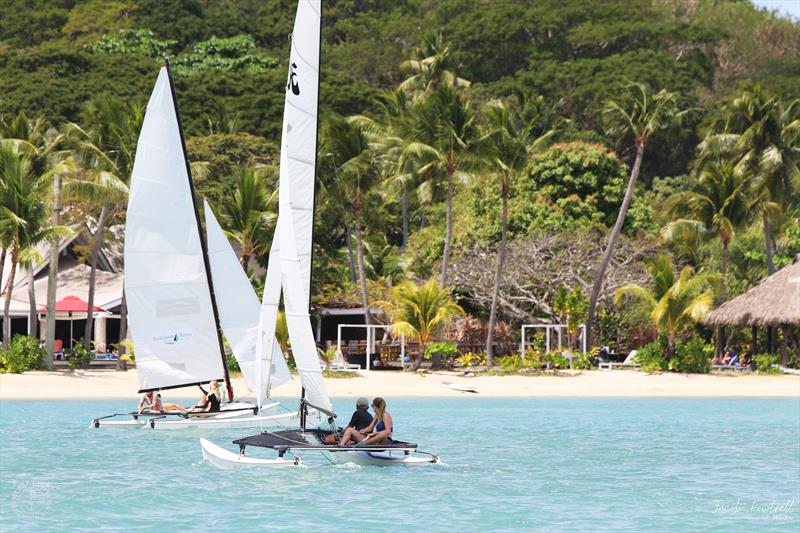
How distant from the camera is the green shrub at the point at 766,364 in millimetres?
38125

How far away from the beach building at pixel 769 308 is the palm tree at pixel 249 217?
1470cm

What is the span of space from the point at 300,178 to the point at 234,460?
457cm

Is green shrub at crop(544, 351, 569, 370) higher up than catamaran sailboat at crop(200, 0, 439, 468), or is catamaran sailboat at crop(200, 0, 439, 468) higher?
catamaran sailboat at crop(200, 0, 439, 468)

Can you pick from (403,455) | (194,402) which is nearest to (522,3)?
(194,402)

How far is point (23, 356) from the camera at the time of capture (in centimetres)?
3516

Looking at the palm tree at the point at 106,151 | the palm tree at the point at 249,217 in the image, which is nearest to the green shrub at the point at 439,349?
the palm tree at the point at 249,217

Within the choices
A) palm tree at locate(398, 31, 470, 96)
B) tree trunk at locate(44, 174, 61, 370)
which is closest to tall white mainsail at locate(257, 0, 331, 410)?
tree trunk at locate(44, 174, 61, 370)

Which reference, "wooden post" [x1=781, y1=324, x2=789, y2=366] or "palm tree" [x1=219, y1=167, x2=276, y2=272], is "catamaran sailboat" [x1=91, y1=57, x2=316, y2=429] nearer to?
"palm tree" [x1=219, y1=167, x2=276, y2=272]

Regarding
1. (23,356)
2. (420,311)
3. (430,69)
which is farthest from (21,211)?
(430,69)

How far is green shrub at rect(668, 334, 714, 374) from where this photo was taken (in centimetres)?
3803

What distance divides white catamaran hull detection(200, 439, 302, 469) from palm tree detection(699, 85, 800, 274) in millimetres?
28810

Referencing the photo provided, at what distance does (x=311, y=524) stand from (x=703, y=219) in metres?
31.0

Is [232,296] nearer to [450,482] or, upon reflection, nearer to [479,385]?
[450,482]

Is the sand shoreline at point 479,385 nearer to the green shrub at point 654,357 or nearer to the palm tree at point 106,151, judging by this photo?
the green shrub at point 654,357
